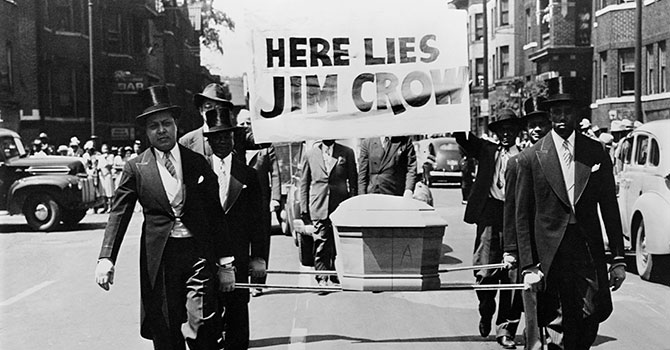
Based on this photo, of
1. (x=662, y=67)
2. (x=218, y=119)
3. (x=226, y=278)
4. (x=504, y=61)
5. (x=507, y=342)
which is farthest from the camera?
→ (x=504, y=61)

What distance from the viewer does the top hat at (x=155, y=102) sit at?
18.9 ft

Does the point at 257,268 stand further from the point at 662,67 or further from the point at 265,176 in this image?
the point at 662,67

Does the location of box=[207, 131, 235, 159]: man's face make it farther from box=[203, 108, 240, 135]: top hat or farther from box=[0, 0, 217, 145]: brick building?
box=[0, 0, 217, 145]: brick building

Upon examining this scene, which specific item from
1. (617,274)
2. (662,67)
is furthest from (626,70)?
(617,274)

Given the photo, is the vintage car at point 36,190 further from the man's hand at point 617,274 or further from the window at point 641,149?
the man's hand at point 617,274

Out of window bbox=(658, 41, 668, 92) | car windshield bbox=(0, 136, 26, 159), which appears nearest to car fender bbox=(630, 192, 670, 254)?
window bbox=(658, 41, 668, 92)

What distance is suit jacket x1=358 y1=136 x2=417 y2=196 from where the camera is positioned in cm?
1117

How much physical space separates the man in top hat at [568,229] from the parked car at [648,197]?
622 cm

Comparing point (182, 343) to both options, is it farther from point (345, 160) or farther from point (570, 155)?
point (345, 160)

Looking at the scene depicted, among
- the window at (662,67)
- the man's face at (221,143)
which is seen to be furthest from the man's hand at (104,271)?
the window at (662,67)

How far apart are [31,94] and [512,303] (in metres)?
29.7

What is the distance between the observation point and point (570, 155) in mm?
5992

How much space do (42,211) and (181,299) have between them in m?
15.6

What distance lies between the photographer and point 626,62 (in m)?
27.3
